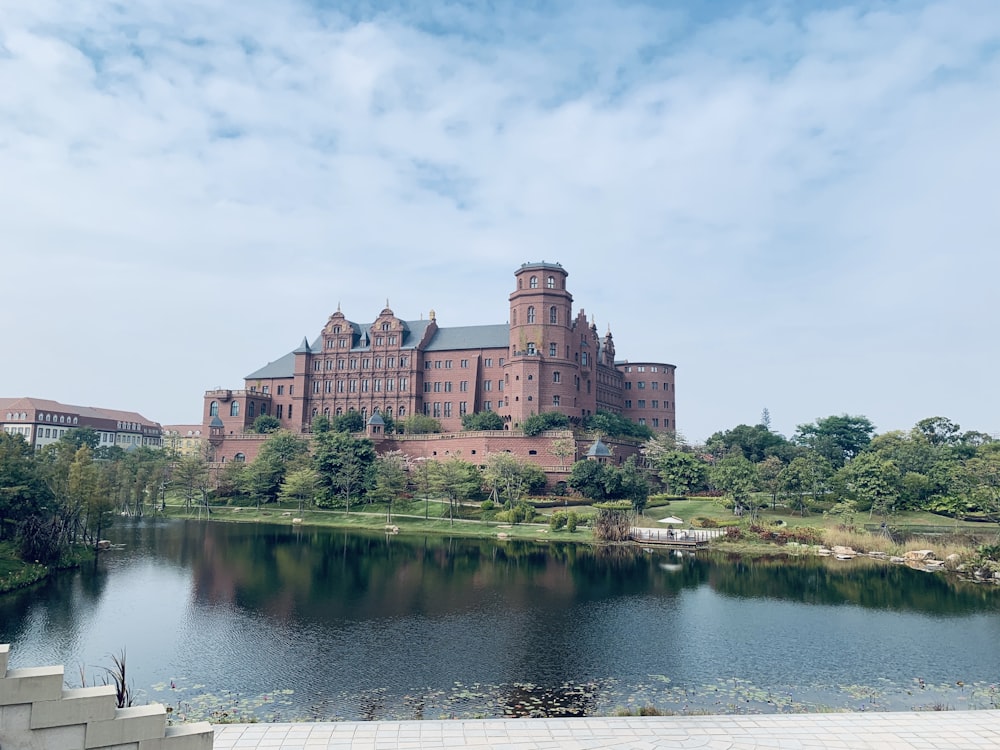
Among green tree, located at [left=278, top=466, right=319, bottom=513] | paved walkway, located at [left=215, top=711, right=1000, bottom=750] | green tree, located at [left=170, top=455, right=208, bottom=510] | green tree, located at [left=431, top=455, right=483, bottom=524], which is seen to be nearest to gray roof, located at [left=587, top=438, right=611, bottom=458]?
green tree, located at [left=431, top=455, right=483, bottom=524]

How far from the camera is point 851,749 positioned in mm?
11477

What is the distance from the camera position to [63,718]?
7609mm

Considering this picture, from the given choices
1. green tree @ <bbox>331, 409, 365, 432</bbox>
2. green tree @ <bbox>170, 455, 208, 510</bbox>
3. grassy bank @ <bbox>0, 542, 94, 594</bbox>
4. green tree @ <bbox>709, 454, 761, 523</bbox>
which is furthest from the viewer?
green tree @ <bbox>331, 409, 365, 432</bbox>

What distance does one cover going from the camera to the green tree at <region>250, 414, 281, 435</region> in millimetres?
79062

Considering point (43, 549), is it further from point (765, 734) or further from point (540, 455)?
point (540, 455)

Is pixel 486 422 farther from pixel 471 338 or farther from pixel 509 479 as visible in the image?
pixel 471 338

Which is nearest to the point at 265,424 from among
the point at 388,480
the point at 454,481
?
the point at 388,480

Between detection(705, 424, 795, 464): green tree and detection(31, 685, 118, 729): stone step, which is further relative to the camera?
detection(705, 424, 795, 464): green tree

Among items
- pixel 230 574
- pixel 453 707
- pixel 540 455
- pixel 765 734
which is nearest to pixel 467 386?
pixel 540 455

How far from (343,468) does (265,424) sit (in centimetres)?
1948

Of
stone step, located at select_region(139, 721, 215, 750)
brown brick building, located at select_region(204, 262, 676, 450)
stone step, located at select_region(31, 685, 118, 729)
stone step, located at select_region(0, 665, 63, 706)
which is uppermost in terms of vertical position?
brown brick building, located at select_region(204, 262, 676, 450)

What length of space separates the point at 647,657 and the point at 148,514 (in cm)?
5980

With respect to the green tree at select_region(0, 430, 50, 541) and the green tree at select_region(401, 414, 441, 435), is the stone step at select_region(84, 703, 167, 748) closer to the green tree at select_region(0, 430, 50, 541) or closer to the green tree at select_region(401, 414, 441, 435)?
the green tree at select_region(0, 430, 50, 541)

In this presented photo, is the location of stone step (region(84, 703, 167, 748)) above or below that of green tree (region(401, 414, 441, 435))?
below
